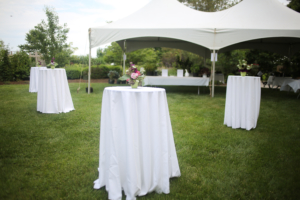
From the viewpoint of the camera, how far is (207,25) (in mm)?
8586

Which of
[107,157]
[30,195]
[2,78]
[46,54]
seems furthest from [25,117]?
[46,54]

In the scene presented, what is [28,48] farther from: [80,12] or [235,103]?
[235,103]

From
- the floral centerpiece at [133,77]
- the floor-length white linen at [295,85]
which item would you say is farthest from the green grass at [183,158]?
the floor-length white linen at [295,85]

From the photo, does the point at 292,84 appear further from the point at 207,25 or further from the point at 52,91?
the point at 52,91

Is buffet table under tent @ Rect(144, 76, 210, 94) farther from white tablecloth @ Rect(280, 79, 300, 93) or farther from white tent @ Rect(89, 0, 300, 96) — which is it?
white tablecloth @ Rect(280, 79, 300, 93)

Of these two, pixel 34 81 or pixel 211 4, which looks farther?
pixel 211 4

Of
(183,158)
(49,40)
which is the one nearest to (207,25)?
(183,158)

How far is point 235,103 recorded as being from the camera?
4414 millimetres

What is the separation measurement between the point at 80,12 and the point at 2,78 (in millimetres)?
6937

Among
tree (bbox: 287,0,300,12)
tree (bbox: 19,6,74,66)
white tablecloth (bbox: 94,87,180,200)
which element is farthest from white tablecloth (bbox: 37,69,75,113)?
tree (bbox: 287,0,300,12)

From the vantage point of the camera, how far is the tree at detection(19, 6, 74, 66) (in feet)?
51.9

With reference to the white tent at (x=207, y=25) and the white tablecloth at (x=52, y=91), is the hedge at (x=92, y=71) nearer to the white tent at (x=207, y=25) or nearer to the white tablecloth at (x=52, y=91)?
the white tent at (x=207, y=25)

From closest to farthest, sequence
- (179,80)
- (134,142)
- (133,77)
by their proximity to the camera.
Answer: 1. (134,142)
2. (133,77)
3. (179,80)

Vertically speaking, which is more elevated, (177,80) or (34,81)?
(177,80)
